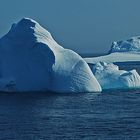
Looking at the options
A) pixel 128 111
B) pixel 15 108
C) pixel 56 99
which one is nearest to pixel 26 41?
pixel 56 99

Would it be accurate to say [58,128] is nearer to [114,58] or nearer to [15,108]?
[15,108]

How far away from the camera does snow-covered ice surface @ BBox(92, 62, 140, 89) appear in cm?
4056

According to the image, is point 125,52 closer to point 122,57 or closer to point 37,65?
point 122,57

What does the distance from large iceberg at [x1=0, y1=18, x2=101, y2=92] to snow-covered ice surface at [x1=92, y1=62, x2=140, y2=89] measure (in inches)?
123

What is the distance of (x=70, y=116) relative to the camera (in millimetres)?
27719

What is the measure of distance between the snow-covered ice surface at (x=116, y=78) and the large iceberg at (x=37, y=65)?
3.12m

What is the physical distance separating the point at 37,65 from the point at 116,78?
6319 millimetres

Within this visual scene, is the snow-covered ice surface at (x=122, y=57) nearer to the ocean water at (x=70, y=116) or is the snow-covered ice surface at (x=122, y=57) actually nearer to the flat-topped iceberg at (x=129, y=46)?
the flat-topped iceberg at (x=129, y=46)

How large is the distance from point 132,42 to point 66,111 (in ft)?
195

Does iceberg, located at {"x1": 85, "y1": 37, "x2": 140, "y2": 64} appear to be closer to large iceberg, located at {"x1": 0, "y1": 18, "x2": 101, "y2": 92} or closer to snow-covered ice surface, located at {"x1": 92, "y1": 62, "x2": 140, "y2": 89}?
snow-covered ice surface, located at {"x1": 92, "y1": 62, "x2": 140, "y2": 89}

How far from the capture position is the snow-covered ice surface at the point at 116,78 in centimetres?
4056

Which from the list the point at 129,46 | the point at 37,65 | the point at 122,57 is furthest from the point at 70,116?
the point at 129,46

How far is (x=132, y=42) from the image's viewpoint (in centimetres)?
8806

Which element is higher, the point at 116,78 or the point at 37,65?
the point at 37,65
